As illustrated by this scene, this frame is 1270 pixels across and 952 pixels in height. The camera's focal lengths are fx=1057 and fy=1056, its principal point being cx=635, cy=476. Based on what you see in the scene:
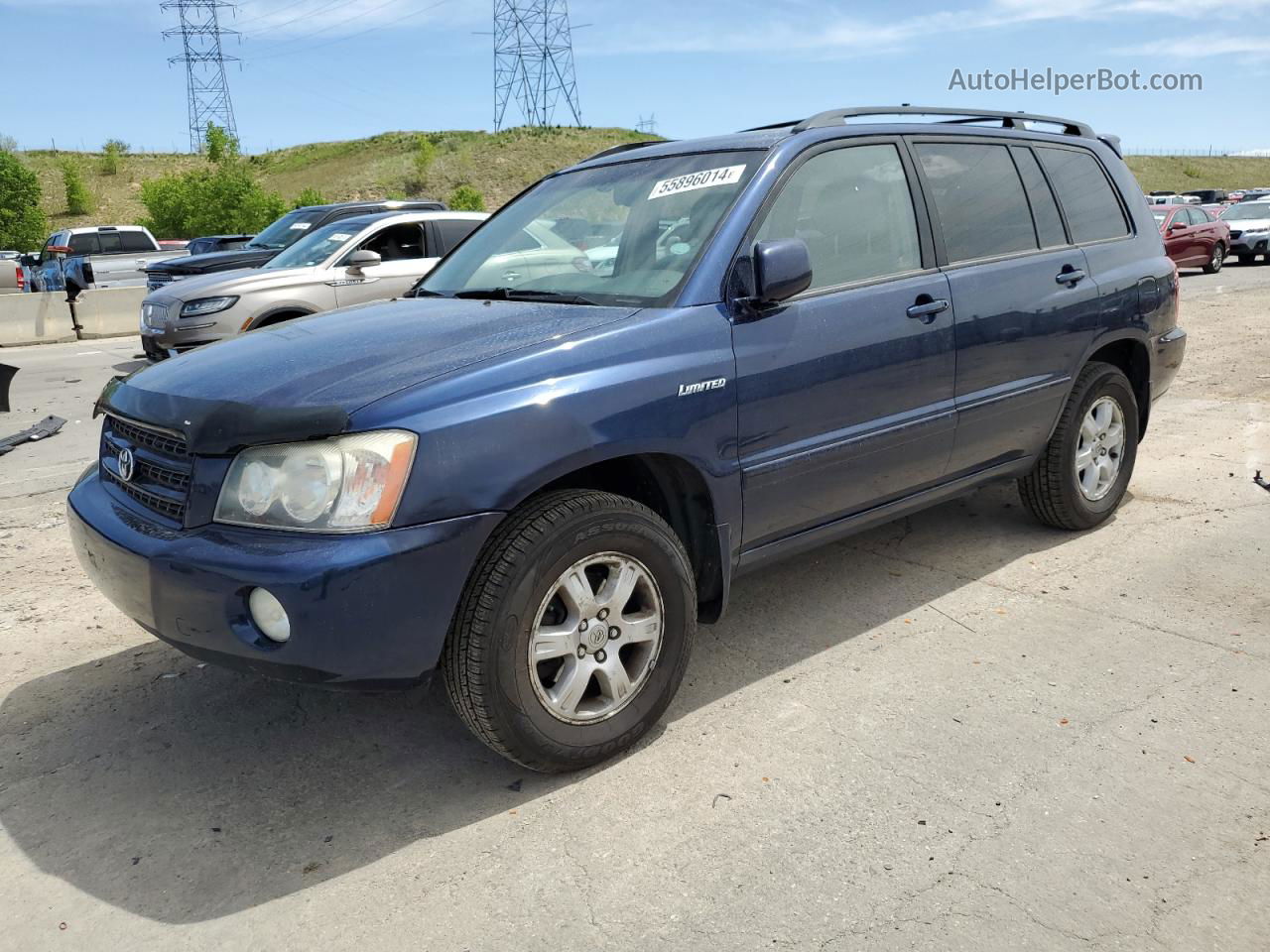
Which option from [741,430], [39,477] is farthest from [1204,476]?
[39,477]

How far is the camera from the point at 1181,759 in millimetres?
3051

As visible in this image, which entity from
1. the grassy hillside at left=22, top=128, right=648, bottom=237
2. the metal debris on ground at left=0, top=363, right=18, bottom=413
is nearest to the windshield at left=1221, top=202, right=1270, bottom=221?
the metal debris on ground at left=0, top=363, right=18, bottom=413

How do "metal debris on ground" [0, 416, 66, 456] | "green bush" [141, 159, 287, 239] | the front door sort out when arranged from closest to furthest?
the front door → "metal debris on ground" [0, 416, 66, 456] → "green bush" [141, 159, 287, 239]

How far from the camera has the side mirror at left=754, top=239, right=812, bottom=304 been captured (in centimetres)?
328

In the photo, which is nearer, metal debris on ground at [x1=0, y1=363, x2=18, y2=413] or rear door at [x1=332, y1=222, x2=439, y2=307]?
metal debris on ground at [x1=0, y1=363, x2=18, y2=413]

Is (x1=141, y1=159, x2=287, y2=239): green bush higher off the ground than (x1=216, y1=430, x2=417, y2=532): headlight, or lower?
higher

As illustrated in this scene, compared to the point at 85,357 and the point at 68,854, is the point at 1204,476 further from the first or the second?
the point at 85,357

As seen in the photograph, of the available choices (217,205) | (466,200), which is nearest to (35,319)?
(217,205)

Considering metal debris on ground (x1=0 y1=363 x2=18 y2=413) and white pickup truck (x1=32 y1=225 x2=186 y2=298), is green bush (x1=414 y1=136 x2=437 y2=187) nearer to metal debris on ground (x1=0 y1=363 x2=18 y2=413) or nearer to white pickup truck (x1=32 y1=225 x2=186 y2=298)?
white pickup truck (x1=32 y1=225 x2=186 y2=298)

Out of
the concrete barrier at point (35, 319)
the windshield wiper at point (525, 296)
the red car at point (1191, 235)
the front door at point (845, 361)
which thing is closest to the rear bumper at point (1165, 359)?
the front door at point (845, 361)

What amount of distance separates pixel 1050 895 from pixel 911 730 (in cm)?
82

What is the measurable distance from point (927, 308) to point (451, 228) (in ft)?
25.1

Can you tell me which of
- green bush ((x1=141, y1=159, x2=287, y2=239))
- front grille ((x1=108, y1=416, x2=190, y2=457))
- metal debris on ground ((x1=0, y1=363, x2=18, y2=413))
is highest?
green bush ((x1=141, y1=159, x2=287, y2=239))

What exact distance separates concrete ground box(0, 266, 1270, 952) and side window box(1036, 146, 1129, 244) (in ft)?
5.23
